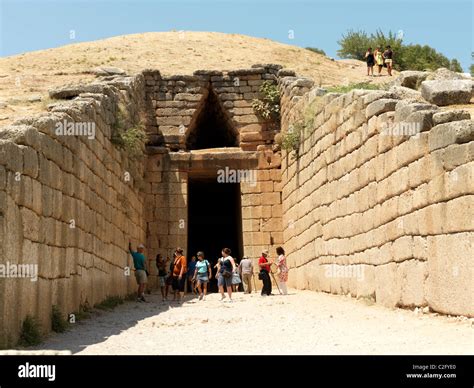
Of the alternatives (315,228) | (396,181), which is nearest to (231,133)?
(315,228)

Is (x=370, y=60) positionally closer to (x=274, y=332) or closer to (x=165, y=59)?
(x=165, y=59)

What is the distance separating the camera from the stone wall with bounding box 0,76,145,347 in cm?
779

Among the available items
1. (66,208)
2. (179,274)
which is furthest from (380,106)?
(179,274)

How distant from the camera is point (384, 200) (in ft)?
37.0

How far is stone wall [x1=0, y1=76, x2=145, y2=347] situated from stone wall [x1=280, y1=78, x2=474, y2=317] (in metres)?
4.18

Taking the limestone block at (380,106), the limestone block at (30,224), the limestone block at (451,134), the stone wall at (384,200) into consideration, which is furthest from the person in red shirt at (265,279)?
the limestone block at (30,224)

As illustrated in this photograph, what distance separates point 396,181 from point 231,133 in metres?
11.2

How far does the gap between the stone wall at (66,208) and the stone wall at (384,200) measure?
4.18m

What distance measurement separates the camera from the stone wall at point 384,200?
876 cm

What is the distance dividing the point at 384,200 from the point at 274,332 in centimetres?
333

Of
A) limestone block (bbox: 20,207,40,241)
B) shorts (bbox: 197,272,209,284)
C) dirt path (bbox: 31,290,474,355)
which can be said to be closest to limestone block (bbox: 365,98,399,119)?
dirt path (bbox: 31,290,474,355)
